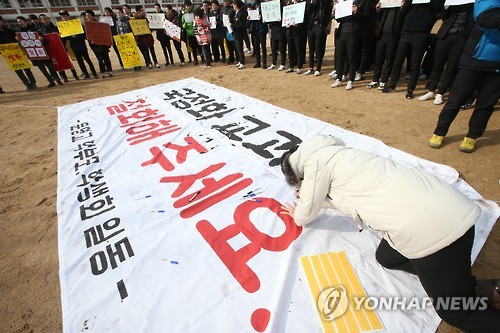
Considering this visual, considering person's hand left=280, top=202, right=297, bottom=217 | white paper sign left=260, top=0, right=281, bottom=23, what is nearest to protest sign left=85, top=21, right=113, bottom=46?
white paper sign left=260, top=0, right=281, bottom=23

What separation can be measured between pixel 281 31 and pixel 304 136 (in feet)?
12.3

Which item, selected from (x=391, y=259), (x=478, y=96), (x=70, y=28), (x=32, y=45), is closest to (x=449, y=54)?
(x=478, y=96)

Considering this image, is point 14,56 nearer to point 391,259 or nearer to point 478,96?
point 391,259

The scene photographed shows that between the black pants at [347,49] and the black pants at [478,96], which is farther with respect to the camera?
the black pants at [347,49]

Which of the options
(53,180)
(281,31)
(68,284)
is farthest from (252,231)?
(281,31)

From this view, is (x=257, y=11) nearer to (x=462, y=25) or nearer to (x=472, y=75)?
(x=462, y=25)

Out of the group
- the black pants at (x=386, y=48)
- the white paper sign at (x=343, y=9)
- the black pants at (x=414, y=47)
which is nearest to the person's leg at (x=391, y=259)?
the black pants at (x=414, y=47)

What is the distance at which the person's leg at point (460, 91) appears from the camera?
2162mm

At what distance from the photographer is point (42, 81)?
7188 millimetres

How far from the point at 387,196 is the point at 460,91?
2.00m

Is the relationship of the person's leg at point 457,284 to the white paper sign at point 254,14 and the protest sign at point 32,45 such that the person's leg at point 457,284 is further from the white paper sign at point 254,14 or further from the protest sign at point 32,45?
the protest sign at point 32,45

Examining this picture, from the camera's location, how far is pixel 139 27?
672 centimetres

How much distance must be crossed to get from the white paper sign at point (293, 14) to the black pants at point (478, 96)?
135 inches

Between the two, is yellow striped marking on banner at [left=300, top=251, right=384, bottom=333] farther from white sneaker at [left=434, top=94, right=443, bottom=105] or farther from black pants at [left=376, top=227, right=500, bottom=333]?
white sneaker at [left=434, top=94, right=443, bottom=105]
